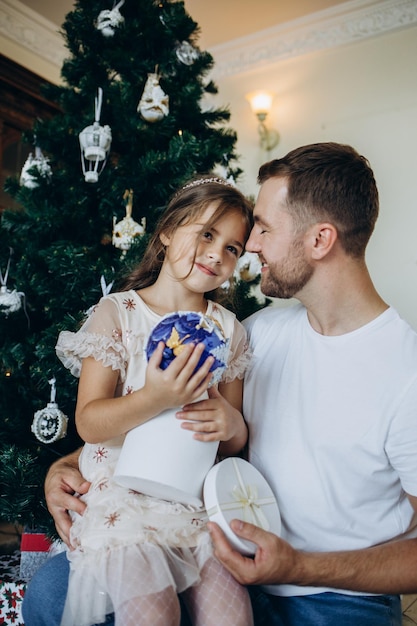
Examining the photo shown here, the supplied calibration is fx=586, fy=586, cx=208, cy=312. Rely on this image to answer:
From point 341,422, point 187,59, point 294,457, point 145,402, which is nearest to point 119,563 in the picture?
point 145,402

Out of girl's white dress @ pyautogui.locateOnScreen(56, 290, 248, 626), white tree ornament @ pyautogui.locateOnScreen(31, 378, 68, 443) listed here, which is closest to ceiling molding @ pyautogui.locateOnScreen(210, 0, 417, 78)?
girl's white dress @ pyautogui.locateOnScreen(56, 290, 248, 626)

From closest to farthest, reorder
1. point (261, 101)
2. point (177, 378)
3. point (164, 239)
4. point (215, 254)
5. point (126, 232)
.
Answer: point (177, 378) < point (215, 254) < point (164, 239) < point (126, 232) < point (261, 101)

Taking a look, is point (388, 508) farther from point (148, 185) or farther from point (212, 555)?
point (148, 185)

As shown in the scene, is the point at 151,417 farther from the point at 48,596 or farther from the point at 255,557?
the point at 48,596

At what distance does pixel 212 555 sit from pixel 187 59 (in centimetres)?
149

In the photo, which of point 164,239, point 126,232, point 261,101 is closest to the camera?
point 164,239

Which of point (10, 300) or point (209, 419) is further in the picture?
point (10, 300)

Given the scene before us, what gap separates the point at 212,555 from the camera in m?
1.18

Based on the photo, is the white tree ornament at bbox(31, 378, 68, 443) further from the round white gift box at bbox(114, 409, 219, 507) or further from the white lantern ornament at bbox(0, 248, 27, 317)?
the round white gift box at bbox(114, 409, 219, 507)

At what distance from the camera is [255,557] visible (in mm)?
1132

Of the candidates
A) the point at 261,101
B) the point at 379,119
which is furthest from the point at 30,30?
the point at 379,119

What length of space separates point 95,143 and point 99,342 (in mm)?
718

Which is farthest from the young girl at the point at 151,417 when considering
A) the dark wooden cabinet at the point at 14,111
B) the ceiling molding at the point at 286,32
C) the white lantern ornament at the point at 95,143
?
the ceiling molding at the point at 286,32

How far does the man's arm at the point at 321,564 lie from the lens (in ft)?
3.67
